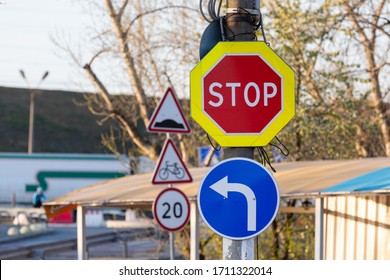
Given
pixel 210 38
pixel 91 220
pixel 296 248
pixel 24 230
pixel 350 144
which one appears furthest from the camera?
pixel 91 220

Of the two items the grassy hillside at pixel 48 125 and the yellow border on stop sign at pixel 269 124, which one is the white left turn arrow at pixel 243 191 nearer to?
the yellow border on stop sign at pixel 269 124

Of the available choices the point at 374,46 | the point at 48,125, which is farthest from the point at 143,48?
the point at 48,125

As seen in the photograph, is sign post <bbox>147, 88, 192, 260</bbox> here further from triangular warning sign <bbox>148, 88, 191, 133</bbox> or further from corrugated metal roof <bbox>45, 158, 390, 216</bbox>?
corrugated metal roof <bbox>45, 158, 390, 216</bbox>

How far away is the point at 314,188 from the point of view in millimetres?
13523

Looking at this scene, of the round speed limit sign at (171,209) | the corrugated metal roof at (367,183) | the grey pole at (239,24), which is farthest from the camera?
the round speed limit sign at (171,209)

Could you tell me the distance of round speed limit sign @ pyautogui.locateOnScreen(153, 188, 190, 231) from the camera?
14.2 metres

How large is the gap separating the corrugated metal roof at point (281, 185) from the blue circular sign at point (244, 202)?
4303 mm

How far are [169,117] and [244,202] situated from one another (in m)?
7.36

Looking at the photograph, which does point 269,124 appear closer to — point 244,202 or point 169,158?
point 244,202

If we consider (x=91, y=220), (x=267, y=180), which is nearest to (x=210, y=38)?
(x=267, y=180)

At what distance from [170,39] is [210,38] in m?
13.6

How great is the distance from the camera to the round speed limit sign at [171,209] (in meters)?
14.2

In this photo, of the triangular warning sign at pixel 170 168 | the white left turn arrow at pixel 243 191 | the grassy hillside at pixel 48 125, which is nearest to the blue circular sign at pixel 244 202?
the white left turn arrow at pixel 243 191

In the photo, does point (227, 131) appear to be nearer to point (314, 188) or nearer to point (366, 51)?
point (314, 188)
